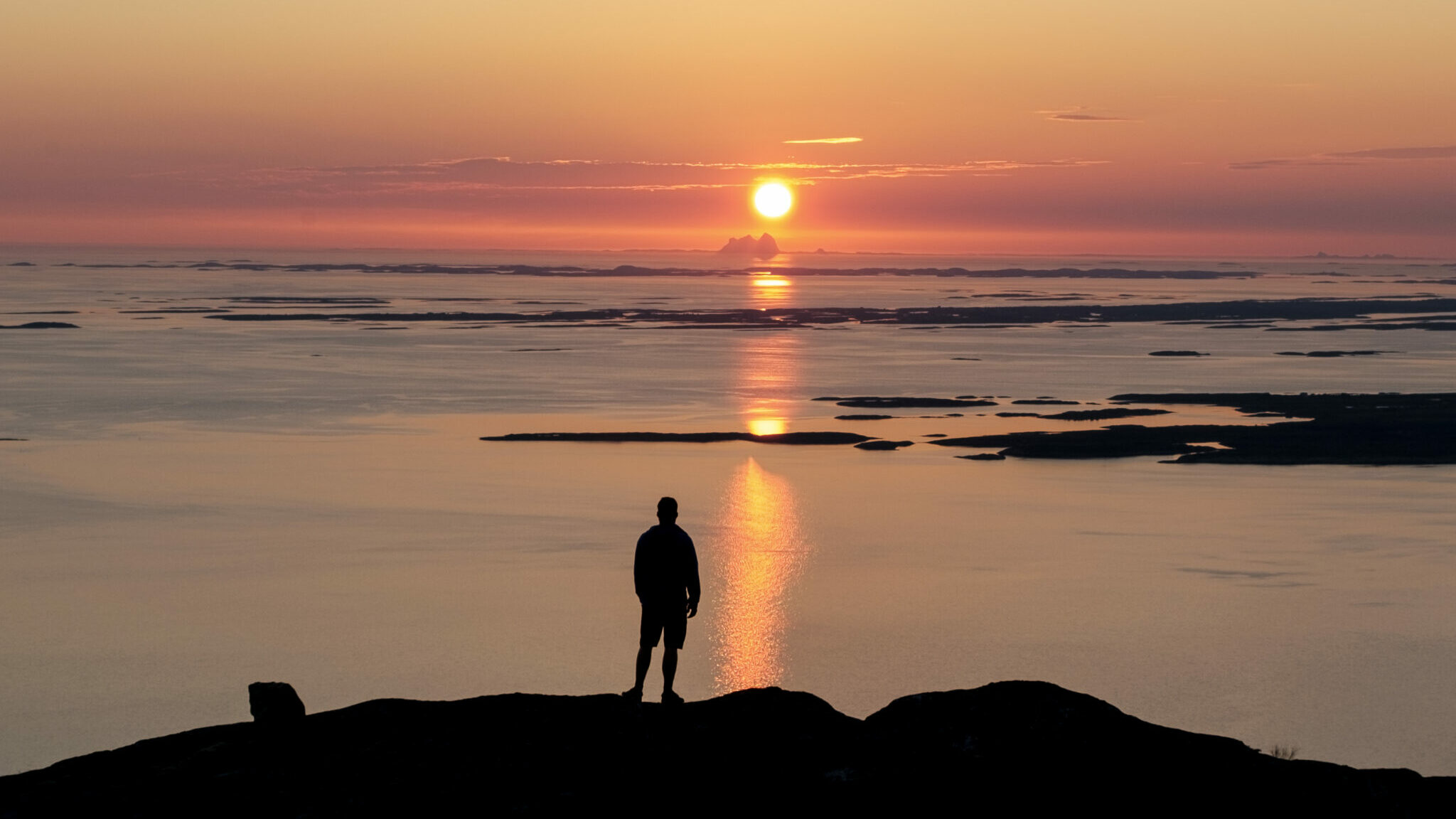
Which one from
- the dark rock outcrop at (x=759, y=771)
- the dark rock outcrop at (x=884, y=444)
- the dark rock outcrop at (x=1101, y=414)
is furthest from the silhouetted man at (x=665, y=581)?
the dark rock outcrop at (x=1101, y=414)

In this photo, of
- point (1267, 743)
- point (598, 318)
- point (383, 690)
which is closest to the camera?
point (1267, 743)

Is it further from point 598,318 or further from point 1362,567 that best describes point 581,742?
point 598,318

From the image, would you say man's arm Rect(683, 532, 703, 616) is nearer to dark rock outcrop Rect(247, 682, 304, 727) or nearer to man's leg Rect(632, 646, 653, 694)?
man's leg Rect(632, 646, 653, 694)

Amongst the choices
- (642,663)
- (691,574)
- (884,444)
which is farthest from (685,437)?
(691,574)

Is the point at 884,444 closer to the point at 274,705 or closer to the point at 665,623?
the point at 665,623

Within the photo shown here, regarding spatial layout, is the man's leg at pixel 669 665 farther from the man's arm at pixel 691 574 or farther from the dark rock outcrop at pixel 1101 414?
the dark rock outcrop at pixel 1101 414

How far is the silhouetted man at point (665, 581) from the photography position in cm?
1364

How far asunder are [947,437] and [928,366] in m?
32.9

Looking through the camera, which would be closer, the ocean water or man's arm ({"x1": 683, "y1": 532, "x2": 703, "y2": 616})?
man's arm ({"x1": 683, "y1": 532, "x2": 703, "y2": 616})

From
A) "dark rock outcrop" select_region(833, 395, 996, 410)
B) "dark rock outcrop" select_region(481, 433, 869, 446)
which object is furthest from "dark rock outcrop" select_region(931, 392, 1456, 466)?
"dark rock outcrop" select_region(833, 395, 996, 410)

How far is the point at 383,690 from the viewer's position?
28812 millimetres

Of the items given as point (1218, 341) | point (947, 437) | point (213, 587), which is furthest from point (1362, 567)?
point (1218, 341)

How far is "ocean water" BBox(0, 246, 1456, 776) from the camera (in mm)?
29172

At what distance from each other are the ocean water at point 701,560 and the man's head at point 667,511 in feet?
46.7
